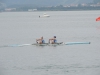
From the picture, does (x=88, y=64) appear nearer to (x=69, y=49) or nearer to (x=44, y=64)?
(x=44, y=64)

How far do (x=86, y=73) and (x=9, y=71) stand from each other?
5810 mm

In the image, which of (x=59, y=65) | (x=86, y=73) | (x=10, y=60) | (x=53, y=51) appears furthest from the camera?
(x=53, y=51)

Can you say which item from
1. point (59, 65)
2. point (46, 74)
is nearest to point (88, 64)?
point (59, 65)

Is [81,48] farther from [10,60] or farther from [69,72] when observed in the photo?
→ [69,72]

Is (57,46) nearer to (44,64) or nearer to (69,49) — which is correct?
(69,49)

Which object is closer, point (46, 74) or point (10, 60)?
point (46, 74)

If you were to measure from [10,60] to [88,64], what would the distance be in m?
7.52

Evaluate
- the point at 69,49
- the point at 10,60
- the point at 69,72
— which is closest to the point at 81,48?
the point at 69,49

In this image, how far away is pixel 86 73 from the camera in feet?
121

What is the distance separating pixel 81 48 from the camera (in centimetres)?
5294

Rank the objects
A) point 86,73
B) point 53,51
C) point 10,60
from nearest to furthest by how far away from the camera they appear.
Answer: point 86,73
point 10,60
point 53,51

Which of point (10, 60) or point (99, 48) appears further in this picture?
point (99, 48)

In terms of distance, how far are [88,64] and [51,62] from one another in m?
3.39

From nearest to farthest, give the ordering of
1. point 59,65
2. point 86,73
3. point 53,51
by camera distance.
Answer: point 86,73 < point 59,65 < point 53,51
